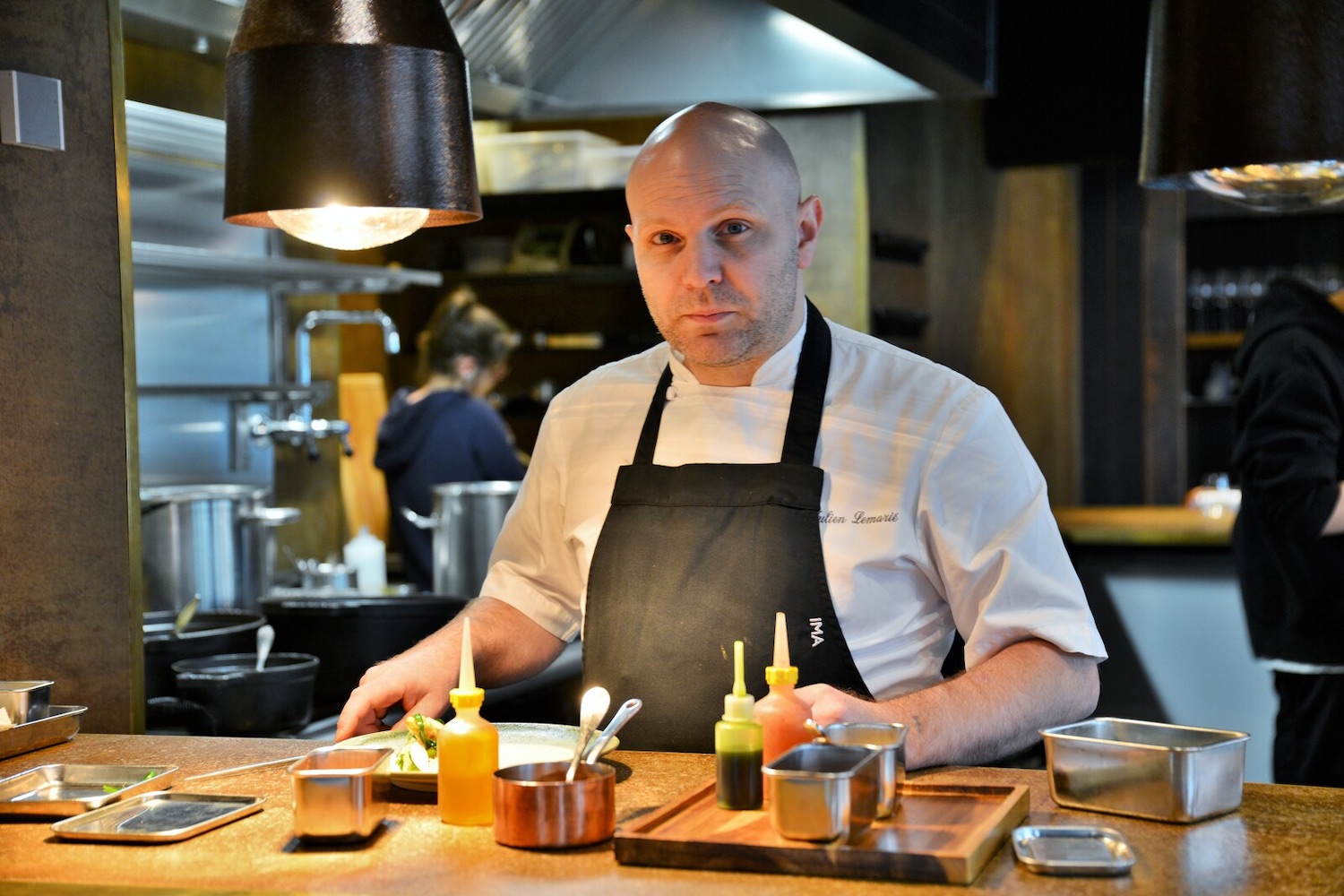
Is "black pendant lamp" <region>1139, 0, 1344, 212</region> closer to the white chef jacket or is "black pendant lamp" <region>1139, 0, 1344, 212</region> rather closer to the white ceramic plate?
the white chef jacket

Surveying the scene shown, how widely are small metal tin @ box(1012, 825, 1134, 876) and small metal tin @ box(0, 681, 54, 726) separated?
1.35 m

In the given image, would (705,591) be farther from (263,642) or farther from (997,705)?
(263,642)

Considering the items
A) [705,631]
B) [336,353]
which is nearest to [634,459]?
[705,631]

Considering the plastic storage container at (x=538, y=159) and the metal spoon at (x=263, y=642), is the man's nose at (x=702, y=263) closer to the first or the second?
the metal spoon at (x=263, y=642)

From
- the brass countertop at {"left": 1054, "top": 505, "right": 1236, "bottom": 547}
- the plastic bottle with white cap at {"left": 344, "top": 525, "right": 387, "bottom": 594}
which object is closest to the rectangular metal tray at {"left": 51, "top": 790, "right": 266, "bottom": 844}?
the plastic bottle with white cap at {"left": 344, "top": 525, "right": 387, "bottom": 594}

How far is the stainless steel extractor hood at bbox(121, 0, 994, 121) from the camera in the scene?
427 cm

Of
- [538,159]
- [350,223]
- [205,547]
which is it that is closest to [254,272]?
Answer: [205,547]

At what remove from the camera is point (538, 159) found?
6125 millimetres

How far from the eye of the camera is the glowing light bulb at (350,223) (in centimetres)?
187

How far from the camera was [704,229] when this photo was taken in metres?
2.03

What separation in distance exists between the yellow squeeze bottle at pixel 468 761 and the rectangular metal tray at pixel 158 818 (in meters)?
0.24

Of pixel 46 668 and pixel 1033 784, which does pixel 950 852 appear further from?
pixel 46 668

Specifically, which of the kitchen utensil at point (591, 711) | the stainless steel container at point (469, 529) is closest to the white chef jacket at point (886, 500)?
the kitchen utensil at point (591, 711)

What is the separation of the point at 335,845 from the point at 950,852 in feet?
2.00
